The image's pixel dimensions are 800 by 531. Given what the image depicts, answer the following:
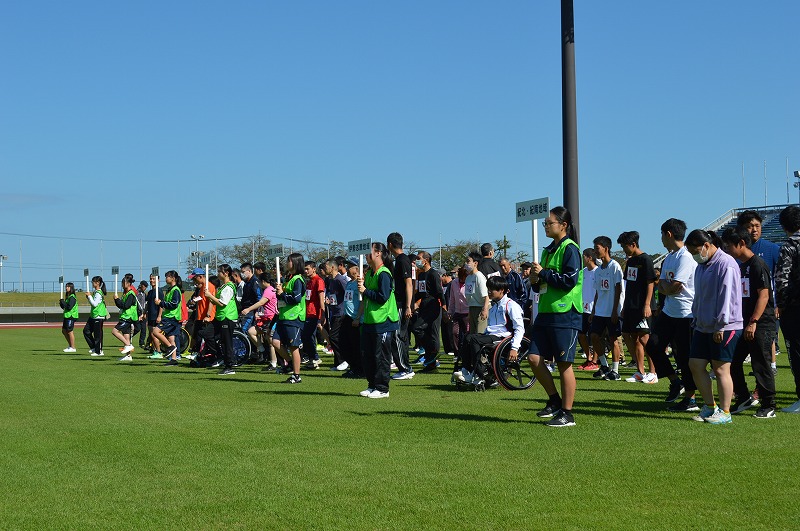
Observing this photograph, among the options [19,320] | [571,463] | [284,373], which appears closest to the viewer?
[571,463]

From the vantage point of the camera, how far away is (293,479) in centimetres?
639

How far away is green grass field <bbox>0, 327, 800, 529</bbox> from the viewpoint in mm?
5340

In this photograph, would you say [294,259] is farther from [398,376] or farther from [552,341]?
[552,341]

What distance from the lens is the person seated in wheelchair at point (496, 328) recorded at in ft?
39.1

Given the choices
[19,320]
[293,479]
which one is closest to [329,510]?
[293,479]

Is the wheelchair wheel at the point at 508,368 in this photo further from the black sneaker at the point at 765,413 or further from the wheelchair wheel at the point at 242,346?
the wheelchair wheel at the point at 242,346

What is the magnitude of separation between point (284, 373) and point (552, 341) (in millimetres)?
8224

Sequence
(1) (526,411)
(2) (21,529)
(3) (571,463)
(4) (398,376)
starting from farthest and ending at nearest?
1. (4) (398,376)
2. (1) (526,411)
3. (3) (571,463)
4. (2) (21,529)

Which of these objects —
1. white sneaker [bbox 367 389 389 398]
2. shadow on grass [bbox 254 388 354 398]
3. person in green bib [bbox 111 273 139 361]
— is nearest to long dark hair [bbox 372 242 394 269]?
white sneaker [bbox 367 389 389 398]

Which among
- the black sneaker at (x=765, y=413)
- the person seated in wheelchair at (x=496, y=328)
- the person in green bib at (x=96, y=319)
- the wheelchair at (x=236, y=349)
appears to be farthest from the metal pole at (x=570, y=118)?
the person in green bib at (x=96, y=319)

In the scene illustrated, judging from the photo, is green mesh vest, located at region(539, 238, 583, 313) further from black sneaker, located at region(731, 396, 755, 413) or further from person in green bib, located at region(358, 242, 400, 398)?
person in green bib, located at region(358, 242, 400, 398)

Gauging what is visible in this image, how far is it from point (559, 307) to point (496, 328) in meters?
3.41

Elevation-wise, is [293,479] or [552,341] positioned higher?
[552,341]

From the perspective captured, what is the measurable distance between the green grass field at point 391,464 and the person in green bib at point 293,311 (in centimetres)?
223
